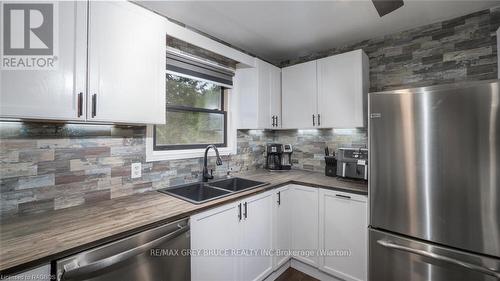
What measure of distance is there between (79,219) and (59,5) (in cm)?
114

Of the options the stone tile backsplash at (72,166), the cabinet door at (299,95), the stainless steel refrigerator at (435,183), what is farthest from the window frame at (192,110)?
the stainless steel refrigerator at (435,183)

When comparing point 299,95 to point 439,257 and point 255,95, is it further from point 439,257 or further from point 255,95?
point 439,257

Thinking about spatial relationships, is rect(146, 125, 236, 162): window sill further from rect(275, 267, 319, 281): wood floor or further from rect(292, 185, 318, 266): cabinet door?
rect(275, 267, 319, 281): wood floor

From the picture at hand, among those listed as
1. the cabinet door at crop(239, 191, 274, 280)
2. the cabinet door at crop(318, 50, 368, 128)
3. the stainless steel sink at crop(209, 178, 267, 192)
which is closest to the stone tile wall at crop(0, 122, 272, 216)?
the stainless steel sink at crop(209, 178, 267, 192)

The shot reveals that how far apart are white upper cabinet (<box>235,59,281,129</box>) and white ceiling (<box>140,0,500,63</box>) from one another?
1.05ft

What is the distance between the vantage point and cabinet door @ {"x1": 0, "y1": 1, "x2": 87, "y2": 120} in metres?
1.02

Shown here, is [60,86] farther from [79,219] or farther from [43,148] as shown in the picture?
[79,219]

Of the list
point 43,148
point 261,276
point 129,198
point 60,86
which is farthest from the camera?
point 261,276

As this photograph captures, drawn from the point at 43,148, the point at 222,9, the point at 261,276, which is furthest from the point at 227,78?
the point at 261,276

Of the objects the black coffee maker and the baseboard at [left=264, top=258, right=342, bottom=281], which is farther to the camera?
the black coffee maker

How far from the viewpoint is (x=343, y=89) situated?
89.9 inches

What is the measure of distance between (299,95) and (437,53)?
1.32 meters

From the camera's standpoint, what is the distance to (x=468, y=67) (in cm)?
192

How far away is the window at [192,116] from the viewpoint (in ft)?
6.68
